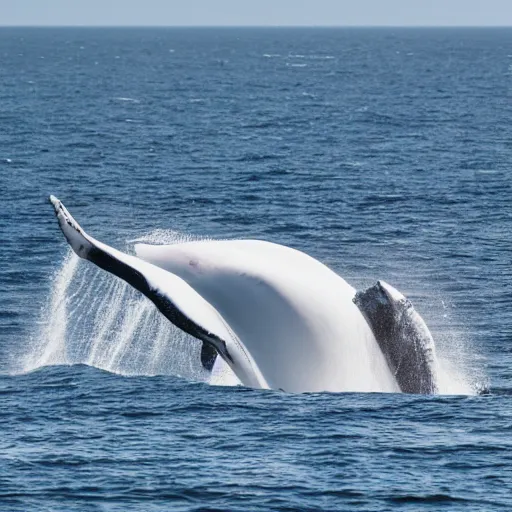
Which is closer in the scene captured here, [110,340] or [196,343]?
[110,340]

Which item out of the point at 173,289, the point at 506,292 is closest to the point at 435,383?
the point at 173,289

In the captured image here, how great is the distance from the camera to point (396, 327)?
85.4 feet

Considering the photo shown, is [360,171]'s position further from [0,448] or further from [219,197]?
[0,448]

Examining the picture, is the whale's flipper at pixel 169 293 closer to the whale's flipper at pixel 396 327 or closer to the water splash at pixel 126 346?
the whale's flipper at pixel 396 327

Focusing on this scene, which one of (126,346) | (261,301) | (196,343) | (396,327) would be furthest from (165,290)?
(196,343)

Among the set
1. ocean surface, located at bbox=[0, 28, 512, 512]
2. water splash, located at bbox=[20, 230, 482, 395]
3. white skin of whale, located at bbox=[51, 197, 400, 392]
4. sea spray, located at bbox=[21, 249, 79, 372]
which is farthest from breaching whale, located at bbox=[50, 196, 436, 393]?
sea spray, located at bbox=[21, 249, 79, 372]

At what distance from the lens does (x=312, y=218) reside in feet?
220

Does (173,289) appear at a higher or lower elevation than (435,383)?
higher

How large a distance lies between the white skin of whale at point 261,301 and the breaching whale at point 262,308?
18 millimetres

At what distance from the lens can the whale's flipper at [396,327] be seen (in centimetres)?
2570

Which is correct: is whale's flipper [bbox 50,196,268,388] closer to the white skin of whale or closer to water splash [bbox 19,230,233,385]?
the white skin of whale

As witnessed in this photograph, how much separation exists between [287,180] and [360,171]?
22.2ft

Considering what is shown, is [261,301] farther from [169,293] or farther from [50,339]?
[50,339]

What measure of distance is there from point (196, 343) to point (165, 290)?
19.5m
